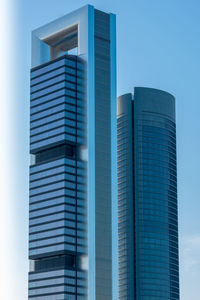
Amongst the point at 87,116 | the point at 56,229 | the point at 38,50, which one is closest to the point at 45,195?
the point at 56,229

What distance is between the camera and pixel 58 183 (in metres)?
174

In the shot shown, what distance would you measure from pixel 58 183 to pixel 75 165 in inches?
225

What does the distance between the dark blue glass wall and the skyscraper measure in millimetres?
225

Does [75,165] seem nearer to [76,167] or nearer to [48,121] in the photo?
[76,167]

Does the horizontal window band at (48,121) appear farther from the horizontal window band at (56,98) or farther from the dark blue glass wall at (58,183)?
the horizontal window band at (56,98)

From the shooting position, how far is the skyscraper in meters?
169

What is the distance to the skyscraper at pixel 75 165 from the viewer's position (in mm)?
168875

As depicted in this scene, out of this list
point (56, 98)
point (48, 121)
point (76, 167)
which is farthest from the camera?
point (48, 121)

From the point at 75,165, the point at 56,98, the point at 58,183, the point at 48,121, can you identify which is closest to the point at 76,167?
Answer: the point at 75,165

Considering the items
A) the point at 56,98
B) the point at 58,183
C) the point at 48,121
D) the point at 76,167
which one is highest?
the point at 56,98

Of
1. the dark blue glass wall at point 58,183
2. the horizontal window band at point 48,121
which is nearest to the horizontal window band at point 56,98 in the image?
the dark blue glass wall at point 58,183

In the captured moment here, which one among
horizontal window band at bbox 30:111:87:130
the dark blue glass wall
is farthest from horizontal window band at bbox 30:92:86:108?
horizontal window band at bbox 30:111:87:130

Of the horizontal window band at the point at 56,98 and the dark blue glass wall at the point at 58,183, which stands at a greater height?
the horizontal window band at the point at 56,98

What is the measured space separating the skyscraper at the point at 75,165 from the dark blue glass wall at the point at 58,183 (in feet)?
0.74
